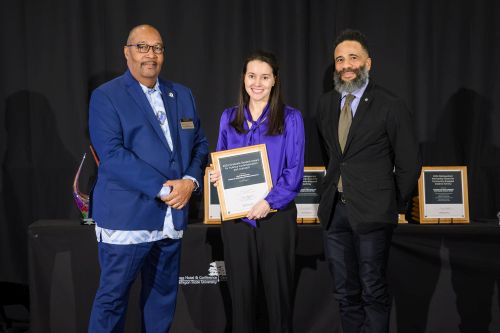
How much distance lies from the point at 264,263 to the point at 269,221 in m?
0.21

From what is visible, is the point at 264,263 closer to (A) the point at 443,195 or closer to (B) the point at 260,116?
(B) the point at 260,116

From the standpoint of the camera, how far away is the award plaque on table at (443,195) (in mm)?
3738

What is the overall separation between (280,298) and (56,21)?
2.75m

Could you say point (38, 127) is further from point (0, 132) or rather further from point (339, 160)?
point (339, 160)

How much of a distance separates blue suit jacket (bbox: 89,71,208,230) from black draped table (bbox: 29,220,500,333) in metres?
0.97

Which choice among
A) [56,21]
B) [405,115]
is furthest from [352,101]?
[56,21]

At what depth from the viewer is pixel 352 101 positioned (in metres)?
2.95

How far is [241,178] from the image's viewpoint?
2719mm

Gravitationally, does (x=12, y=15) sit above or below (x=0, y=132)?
above

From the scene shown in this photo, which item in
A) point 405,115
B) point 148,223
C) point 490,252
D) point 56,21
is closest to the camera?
point 148,223

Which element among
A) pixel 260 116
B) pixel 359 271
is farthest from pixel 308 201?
pixel 260 116

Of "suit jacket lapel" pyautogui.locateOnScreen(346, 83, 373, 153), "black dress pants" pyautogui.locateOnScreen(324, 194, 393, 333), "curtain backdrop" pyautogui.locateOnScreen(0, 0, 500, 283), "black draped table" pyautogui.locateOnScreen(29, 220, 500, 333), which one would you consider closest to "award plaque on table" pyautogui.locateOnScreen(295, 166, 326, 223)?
"black draped table" pyautogui.locateOnScreen(29, 220, 500, 333)

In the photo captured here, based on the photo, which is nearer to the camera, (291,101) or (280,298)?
(280,298)

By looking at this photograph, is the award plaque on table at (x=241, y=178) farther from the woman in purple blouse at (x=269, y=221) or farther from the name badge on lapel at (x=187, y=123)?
the name badge on lapel at (x=187, y=123)
